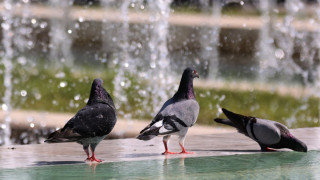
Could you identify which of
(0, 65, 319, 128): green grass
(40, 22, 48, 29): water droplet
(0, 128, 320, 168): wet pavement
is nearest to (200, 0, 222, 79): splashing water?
(0, 65, 319, 128): green grass

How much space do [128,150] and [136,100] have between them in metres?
7.23

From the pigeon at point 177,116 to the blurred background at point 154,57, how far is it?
6228 mm

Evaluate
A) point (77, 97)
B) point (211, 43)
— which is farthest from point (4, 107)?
point (211, 43)

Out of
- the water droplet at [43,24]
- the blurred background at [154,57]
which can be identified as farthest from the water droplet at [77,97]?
the water droplet at [43,24]

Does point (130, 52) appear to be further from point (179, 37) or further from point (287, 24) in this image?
point (287, 24)

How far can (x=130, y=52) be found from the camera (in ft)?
66.5

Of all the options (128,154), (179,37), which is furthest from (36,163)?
(179,37)

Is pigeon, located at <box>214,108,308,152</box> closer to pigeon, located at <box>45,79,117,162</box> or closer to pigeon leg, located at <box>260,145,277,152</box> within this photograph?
pigeon leg, located at <box>260,145,277,152</box>

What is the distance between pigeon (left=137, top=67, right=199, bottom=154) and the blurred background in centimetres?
623

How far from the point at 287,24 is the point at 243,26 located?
43.3 inches

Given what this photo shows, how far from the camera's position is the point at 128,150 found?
10352 mm

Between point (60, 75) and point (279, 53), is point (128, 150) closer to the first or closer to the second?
point (60, 75)

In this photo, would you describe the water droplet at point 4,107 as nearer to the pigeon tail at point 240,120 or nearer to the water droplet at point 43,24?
the water droplet at point 43,24

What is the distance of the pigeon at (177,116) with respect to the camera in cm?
927
